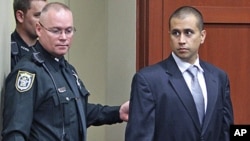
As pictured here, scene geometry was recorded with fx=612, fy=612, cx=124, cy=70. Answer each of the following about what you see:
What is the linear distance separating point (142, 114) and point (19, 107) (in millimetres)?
565

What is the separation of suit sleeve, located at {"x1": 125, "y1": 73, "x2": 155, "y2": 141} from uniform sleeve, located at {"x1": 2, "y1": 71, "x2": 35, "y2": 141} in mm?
473

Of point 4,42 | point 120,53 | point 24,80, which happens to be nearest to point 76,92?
point 24,80

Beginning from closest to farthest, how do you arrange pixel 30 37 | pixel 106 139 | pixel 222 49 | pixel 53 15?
→ 1. pixel 53 15
2. pixel 30 37
3. pixel 222 49
4. pixel 106 139

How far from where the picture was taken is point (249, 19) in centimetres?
395

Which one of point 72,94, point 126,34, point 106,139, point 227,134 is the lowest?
point 106,139

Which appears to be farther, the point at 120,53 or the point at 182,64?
the point at 120,53

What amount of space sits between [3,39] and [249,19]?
1.67 meters

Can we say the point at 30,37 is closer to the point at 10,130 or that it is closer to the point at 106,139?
the point at 10,130

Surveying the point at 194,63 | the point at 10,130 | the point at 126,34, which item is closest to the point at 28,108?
the point at 10,130

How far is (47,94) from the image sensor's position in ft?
9.46

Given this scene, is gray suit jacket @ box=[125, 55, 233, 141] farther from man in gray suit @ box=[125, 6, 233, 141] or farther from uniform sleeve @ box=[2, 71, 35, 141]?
uniform sleeve @ box=[2, 71, 35, 141]

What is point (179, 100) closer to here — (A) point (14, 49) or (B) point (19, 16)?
(A) point (14, 49)

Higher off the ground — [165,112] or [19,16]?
[19,16]

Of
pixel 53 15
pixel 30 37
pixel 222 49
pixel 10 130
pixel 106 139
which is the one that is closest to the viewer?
pixel 10 130
